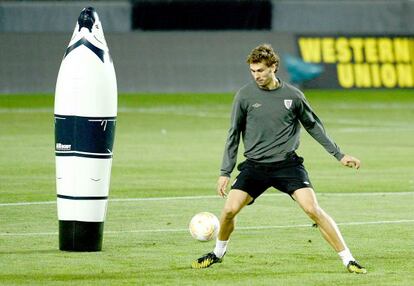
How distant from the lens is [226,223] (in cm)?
1322

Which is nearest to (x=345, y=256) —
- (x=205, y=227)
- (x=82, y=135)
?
(x=205, y=227)

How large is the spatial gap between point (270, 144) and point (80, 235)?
245 centimetres

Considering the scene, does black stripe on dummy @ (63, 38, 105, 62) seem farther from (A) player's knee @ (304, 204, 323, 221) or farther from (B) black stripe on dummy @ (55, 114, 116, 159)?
(A) player's knee @ (304, 204, 323, 221)

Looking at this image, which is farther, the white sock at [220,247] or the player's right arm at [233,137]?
the white sock at [220,247]

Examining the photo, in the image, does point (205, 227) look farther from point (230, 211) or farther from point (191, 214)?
point (191, 214)

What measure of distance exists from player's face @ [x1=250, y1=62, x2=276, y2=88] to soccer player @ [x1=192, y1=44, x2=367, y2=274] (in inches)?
0.8

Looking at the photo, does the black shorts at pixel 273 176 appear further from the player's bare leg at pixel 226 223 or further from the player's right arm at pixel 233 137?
the player's right arm at pixel 233 137

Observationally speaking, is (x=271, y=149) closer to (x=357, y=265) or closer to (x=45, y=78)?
(x=357, y=265)

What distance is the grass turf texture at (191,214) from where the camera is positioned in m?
13.1

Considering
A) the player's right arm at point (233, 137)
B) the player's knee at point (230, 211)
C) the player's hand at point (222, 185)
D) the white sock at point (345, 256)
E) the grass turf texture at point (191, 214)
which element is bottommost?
the grass turf texture at point (191, 214)

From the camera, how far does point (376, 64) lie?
1980 inches

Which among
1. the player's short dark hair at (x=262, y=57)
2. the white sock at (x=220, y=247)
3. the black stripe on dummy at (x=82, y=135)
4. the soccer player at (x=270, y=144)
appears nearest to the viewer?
the player's short dark hair at (x=262, y=57)

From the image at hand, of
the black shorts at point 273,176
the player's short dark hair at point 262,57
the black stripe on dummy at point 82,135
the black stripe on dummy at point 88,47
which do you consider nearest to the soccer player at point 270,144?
the black shorts at point 273,176

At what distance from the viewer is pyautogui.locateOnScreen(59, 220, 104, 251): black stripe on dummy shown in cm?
1437
